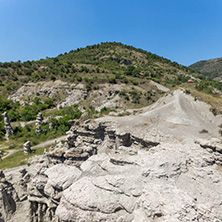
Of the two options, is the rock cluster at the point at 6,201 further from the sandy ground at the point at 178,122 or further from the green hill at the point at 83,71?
the green hill at the point at 83,71

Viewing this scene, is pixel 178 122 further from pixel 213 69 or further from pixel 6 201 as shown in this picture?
pixel 213 69

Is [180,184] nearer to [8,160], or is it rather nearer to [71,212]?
[71,212]

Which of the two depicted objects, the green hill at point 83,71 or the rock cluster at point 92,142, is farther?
the green hill at point 83,71

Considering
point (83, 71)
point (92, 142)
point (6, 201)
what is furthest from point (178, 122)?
point (83, 71)

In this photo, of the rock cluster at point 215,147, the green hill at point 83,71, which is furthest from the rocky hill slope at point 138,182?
the green hill at point 83,71

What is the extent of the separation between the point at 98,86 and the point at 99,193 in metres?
42.1

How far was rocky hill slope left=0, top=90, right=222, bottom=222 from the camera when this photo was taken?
174 inches

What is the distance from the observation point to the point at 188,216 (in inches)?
152

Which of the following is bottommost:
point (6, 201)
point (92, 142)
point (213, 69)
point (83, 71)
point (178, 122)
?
point (6, 201)

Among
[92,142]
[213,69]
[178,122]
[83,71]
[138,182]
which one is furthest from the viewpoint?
[213,69]

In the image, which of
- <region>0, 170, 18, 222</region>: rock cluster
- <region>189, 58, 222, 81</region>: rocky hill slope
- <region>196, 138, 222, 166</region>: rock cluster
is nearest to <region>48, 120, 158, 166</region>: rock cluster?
<region>196, 138, 222, 166</region>: rock cluster

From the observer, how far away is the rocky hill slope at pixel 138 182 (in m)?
4.41

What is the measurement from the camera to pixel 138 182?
5.63 m

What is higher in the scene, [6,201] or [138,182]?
[138,182]
